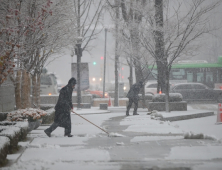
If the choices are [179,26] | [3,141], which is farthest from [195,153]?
[179,26]

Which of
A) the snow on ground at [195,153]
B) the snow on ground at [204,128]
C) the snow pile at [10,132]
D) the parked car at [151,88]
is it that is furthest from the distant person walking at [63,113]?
the parked car at [151,88]

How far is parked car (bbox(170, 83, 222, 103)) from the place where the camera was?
2708 centimetres

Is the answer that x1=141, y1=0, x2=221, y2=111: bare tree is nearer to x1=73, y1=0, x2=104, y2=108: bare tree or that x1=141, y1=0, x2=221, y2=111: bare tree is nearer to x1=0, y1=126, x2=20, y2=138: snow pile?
x1=73, y1=0, x2=104, y2=108: bare tree

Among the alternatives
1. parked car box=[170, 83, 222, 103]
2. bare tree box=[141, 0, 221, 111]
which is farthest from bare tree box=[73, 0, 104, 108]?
parked car box=[170, 83, 222, 103]

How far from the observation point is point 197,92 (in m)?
27.5

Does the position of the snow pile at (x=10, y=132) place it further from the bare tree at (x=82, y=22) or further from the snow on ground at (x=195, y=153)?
the bare tree at (x=82, y=22)

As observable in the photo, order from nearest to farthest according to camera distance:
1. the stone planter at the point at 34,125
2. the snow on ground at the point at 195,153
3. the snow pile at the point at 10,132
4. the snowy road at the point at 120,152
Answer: the snowy road at the point at 120,152, the snow on ground at the point at 195,153, the snow pile at the point at 10,132, the stone planter at the point at 34,125

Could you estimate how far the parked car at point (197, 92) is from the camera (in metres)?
Result: 27.1

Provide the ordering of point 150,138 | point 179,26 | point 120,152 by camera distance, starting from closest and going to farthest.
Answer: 1. point 120,152
2. point 150,138
3. point 179,26

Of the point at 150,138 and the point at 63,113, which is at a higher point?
the point at 63,113

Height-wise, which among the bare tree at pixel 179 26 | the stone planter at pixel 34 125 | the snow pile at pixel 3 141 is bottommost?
the stone planter at pixel 34 125

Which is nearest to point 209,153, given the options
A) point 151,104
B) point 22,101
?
point 22,101

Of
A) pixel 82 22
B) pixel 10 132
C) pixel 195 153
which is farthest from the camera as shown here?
pixel 82 22

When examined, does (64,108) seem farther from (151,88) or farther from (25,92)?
(151,88)
